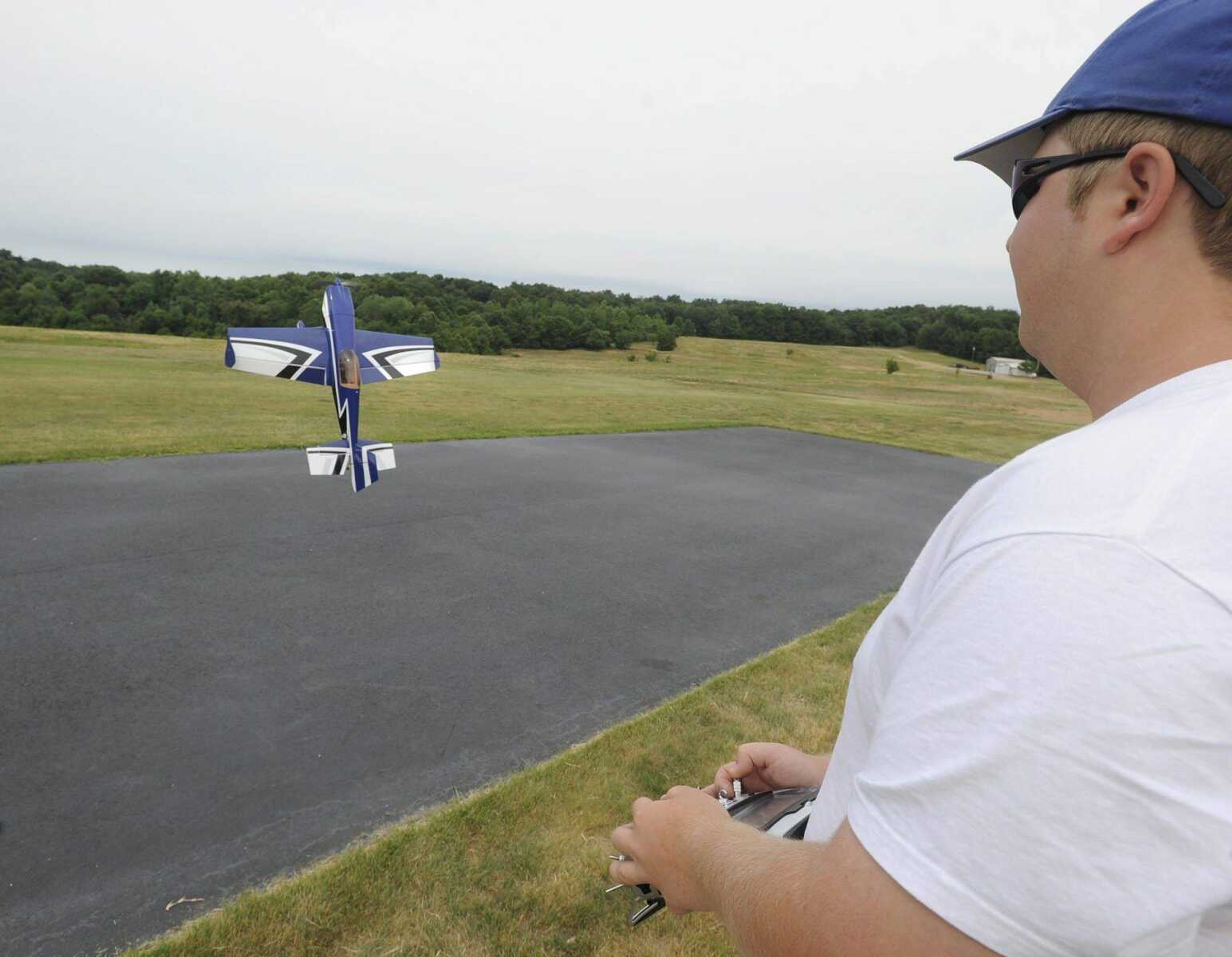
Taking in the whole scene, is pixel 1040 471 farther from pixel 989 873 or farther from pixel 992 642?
pixel 989 873

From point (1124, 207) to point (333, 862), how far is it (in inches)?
135

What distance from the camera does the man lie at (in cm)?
54

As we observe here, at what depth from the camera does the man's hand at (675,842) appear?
38.8 inches

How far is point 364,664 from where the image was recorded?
4688mm

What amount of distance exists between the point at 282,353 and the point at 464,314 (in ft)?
64.7

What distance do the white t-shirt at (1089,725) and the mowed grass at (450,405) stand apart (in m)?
12.0

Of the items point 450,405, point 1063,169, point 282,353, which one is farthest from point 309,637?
point 450,405

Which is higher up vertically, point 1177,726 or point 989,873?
point 1177,726

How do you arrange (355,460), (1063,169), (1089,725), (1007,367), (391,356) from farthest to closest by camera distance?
(1007,367), (391,356), (355,460), (1063,169), (1089,725)

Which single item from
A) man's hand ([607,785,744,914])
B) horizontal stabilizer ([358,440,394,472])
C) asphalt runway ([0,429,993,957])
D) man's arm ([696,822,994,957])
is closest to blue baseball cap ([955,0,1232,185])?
man's arm ([696,822,994,957])

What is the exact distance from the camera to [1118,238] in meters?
0.80

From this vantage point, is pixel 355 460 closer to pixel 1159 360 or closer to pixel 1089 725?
pixel 1159 360

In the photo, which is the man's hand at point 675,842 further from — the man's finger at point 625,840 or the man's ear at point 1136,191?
the man's ear at point 1136,191

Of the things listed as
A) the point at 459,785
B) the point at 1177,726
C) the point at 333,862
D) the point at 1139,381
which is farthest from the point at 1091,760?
the point at 459,785
